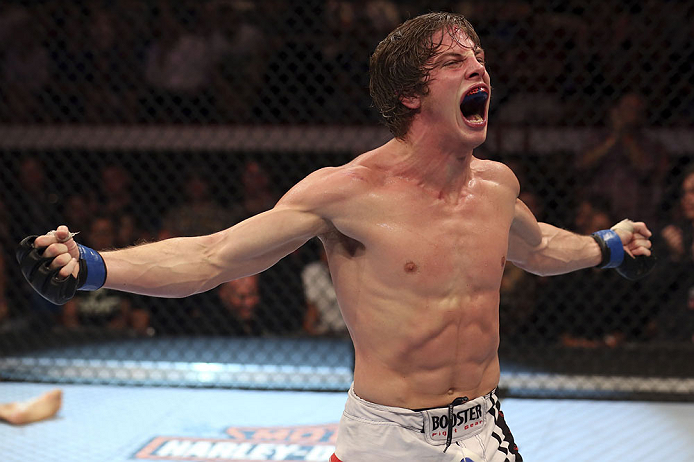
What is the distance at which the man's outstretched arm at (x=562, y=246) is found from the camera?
1598mm

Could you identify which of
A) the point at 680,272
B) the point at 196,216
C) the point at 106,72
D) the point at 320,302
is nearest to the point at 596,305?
the point at 680,272

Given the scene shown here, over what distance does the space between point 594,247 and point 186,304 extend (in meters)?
2.22

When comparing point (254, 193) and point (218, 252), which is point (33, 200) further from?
point (218, 252)

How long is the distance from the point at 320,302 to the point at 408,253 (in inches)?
82.5

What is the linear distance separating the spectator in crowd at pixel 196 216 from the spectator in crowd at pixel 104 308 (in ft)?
0.92

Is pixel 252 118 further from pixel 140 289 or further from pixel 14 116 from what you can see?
pixel 140 289

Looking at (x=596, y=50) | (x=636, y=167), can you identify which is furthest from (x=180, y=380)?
(x=596, y=50)

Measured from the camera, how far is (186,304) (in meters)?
3.48

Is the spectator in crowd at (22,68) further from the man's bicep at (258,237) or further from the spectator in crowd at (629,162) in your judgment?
the man's bicep at (258,237)

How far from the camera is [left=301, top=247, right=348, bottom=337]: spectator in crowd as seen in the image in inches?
133

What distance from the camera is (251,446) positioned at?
2.30 metres

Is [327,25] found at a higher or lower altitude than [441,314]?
higher

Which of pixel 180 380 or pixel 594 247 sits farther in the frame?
pixel 180 380

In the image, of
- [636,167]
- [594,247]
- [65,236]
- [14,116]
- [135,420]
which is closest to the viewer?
[65,236]
